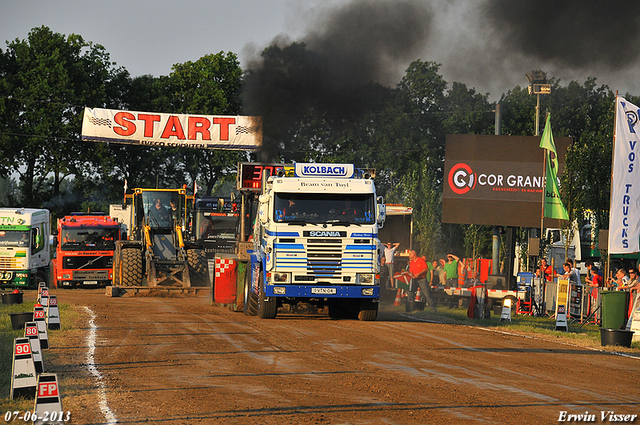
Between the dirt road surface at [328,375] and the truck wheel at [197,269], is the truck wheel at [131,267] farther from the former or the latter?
the dirt road surface at [328,375]

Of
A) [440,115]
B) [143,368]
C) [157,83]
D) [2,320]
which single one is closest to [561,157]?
[2,320]

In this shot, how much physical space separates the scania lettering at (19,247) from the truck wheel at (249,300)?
50.4 ft

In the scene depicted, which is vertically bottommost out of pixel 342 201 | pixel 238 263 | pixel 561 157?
pixel 238 263

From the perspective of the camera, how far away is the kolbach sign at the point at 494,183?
29906 millimetres

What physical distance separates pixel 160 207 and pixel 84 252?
6627 millimetres

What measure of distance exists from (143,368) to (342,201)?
7.64 m

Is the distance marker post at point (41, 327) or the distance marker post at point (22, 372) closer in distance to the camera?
the distance marker post at point (22, 372)

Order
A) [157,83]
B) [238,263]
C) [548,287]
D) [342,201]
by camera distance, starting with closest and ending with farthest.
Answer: [342,201], [238,263], [548,287], [157,83]

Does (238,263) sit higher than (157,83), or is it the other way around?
(157,83)

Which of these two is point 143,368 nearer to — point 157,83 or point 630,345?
point 630,345

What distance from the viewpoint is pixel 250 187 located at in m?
21.1

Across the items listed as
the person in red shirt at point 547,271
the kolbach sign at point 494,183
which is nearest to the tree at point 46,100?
the kolbach sign at point 494,183

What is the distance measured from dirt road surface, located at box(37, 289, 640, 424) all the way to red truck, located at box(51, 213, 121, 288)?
1689 centimetres

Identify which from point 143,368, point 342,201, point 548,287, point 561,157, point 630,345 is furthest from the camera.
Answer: point 561,157
